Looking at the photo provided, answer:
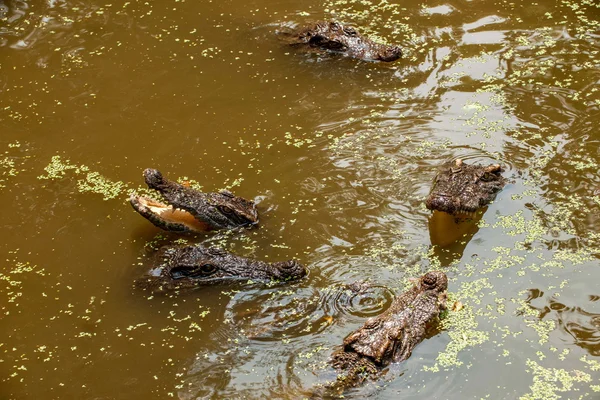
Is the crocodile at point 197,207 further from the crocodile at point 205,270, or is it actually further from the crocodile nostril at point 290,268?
the crocodile nostril at point 290,268

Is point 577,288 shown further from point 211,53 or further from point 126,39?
point 126,39

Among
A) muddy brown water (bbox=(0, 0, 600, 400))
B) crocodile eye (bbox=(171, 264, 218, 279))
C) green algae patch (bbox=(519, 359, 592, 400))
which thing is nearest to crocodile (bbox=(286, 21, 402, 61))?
muddy brown water (bbox=(0, 0, 600, 400))

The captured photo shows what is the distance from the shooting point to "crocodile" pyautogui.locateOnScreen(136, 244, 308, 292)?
230 inches

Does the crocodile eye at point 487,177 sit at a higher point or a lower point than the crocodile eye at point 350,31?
lower

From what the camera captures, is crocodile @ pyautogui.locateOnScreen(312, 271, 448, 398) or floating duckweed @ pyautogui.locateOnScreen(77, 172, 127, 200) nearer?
crocodile @ pyautogui.locateOnScreen(312, 271, 448, 398)

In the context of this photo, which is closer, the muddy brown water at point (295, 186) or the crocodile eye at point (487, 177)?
the muddy brown water at point (295, 186)

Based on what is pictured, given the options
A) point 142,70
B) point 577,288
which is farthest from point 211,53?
point 577,288

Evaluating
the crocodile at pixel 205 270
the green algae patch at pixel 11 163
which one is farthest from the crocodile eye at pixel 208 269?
the green algae patch at pixel 11 163

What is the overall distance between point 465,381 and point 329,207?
239cm

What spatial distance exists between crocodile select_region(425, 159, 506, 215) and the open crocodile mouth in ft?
7.24

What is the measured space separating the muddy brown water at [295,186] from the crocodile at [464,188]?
0.22 m

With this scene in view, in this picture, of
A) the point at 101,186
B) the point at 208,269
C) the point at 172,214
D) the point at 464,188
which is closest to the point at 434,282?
the point at 464,188

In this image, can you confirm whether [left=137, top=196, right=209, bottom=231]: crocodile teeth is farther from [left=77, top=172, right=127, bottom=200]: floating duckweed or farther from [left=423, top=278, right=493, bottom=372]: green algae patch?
[left=423, top=278, right=493, bottom=372]: green algae patch

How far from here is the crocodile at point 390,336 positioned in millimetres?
4824
